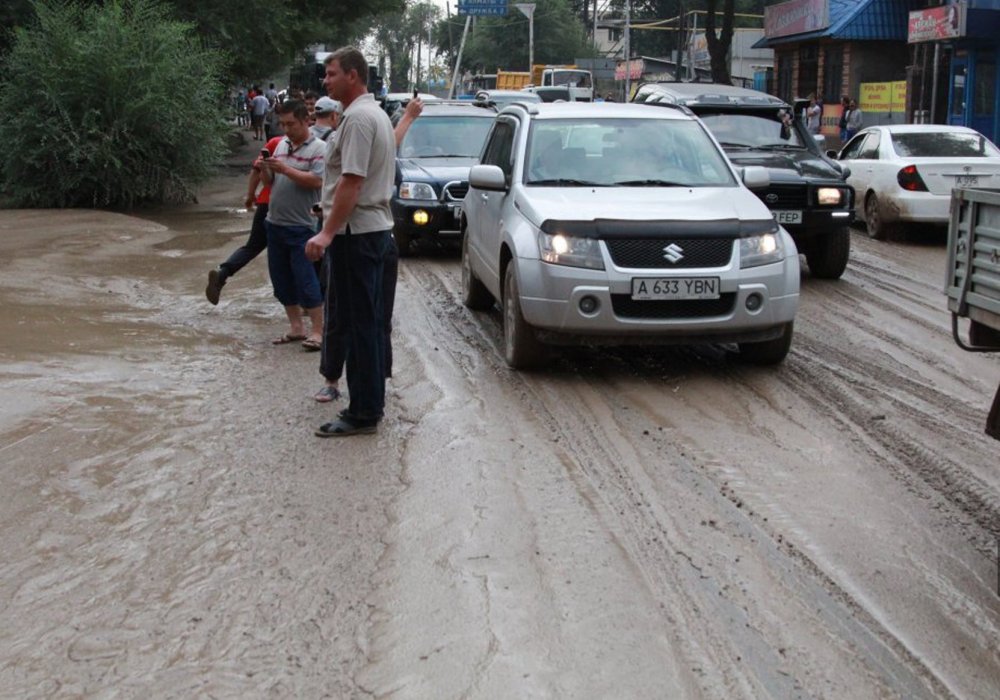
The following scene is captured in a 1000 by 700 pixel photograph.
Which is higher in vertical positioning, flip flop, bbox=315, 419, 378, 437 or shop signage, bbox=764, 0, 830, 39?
shop signage, bbox=764, 0, 830, 39

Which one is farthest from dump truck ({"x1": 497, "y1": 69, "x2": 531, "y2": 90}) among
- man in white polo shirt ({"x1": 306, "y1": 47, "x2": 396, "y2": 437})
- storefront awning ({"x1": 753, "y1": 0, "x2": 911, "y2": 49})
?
man in white polo shirt ({"x1": 306, "y1": 47, "x2": 396, "y2": 437})

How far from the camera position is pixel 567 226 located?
753 cm

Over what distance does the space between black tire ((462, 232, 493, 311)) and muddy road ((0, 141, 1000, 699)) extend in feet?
3.33

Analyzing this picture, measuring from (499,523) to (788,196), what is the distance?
751cm

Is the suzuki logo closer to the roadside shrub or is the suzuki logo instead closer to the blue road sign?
the roadside shrub

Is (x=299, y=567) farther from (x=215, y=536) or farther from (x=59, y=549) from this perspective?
(x=59, y=549)

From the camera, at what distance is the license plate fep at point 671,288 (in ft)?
24.1

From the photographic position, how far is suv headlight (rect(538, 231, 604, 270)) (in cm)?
745

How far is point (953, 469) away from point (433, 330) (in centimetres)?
454

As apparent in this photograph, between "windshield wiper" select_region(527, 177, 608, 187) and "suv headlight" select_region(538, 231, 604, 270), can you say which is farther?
"windshield wiper" select_region(527, 177, 608, 187)

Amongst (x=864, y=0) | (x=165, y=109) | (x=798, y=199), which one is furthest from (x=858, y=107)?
(x=798, y=199)

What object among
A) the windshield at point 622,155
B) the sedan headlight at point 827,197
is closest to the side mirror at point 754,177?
the windshield at point 622,155

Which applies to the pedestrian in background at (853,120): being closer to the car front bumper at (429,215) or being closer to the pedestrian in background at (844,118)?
the pedestrian in background at (844,118)

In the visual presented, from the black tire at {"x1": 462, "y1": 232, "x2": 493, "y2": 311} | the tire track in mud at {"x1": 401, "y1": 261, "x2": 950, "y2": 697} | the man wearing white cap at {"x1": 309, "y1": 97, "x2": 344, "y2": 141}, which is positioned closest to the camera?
the tire track in mud at {"x1": 401, "y1": 261, "x2": 950, "y2": 697}
